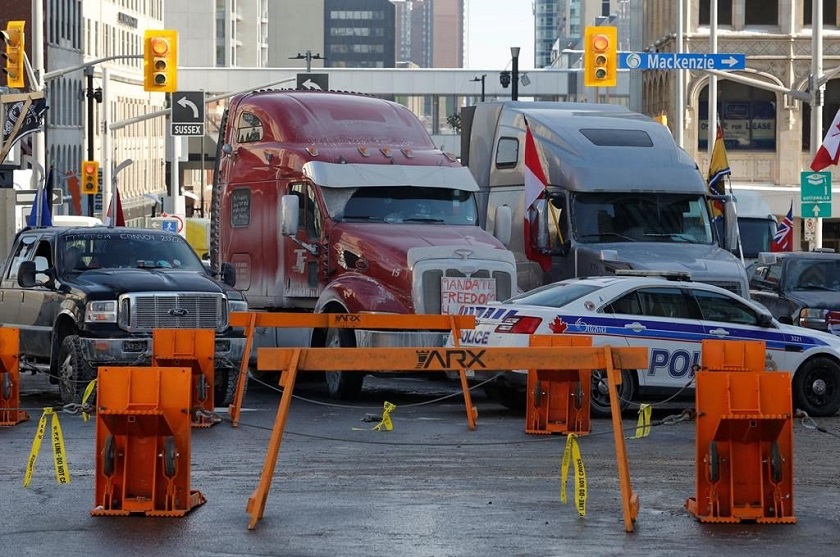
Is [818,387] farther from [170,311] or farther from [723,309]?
[170,311]

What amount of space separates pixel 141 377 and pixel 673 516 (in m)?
3.59

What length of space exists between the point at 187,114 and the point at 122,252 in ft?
91.7

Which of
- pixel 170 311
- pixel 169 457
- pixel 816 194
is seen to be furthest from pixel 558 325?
pixel 816 194

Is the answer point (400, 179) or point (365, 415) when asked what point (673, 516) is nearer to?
point (365, 415)

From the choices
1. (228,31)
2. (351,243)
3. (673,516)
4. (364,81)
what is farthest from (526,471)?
(228,31)

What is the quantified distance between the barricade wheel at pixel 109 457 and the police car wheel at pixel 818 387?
9.88 metres

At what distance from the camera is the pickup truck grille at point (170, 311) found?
1920 centimetres

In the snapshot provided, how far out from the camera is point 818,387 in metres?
19.5

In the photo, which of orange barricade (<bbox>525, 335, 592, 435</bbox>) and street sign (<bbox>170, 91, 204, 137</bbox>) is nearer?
orange barricade (<bbox>525, 335, 592, 435</bbox>)

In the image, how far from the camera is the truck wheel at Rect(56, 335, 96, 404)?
1909 cm

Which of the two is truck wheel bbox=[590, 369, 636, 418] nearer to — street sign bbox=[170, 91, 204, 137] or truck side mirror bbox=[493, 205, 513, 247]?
truck side mirror bbox=[493, 205, 513, 247]

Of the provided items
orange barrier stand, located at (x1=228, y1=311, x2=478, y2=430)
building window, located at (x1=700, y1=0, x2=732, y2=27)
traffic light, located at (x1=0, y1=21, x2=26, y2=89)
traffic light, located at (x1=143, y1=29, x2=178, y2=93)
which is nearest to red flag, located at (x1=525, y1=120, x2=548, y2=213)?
orange barrier stand, located at (x1=228, y1=311, x2=478, y2=430)

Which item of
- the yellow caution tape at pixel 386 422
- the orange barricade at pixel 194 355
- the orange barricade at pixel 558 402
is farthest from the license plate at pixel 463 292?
the orange barricade at pixel 194 355

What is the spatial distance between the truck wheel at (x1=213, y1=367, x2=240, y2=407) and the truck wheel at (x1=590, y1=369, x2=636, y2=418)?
3.99 m
